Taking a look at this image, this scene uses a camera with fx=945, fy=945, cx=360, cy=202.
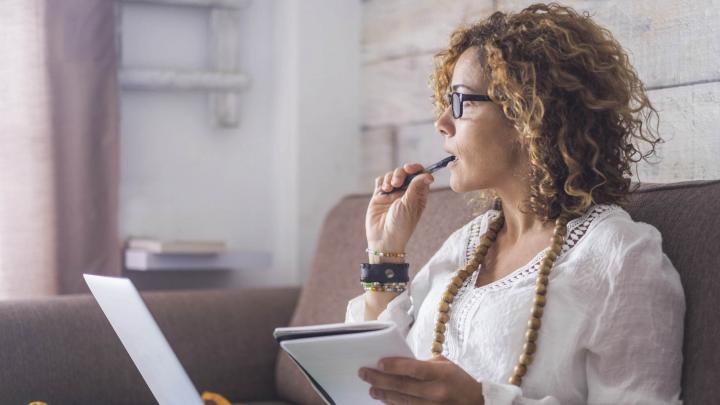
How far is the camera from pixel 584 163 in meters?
1.47

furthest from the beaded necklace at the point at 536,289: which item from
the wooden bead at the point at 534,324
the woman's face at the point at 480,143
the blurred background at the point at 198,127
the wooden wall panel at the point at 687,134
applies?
the blurred background at the point at 198,127

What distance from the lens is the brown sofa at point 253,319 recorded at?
1.36 metres

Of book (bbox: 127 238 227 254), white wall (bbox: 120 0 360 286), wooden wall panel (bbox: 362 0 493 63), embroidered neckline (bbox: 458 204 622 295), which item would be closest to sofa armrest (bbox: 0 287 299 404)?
book (bbox: 127 238 227 254)

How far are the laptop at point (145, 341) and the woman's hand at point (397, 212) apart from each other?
458 millimetres

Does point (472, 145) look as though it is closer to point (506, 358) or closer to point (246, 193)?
point (506, 358)

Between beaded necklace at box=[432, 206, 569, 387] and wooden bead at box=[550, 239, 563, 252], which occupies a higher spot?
wooden bead at box=[550, 239, 563, 252]

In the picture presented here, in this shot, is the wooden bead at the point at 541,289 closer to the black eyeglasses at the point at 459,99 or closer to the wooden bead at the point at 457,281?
the wooden bead at the point at 457,281

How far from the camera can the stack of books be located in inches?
96.3

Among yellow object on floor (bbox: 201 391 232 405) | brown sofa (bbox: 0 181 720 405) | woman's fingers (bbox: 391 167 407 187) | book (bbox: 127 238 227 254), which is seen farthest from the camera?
book (bbox: 127 238 227 254)

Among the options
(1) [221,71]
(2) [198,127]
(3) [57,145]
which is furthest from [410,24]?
(3) [57,145]

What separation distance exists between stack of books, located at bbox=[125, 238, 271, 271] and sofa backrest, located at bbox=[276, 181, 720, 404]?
478 mm

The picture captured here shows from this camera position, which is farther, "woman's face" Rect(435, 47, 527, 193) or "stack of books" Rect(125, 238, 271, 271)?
"stack of books" Rect(125, 238, 271, 271)

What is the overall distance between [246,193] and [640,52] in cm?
136

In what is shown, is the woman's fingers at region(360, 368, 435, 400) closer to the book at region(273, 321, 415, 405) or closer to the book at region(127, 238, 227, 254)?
the book at region(273, 321, 415, 405)
